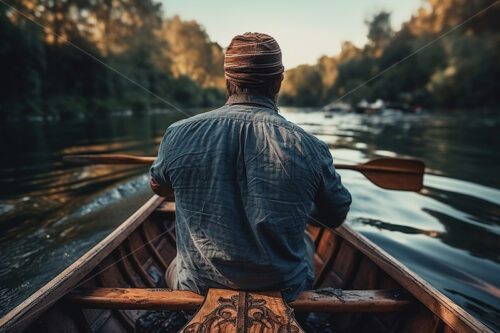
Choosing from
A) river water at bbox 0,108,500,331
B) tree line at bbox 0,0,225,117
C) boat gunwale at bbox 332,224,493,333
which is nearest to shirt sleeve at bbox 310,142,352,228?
boat gunwale at bbox 332,224,493,333

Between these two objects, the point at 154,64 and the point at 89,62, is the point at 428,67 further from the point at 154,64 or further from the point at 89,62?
the point at 89,62

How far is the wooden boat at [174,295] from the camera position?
136cm

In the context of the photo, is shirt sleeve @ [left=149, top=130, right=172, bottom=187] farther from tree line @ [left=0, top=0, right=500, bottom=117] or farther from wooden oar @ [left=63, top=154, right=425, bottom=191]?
tree line @ [left=0, top=0, right=500, bottom=117]

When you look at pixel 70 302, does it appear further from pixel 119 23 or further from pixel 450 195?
pixel 119 23

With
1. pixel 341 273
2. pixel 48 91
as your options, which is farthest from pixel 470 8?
pixel 48 91

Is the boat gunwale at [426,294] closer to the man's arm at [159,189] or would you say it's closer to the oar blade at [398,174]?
the oar blade at [398,174]

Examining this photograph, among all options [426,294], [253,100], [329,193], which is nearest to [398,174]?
[426,294]

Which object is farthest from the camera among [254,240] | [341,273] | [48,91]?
[48,91]

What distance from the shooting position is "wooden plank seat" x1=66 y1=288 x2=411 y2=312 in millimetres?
1361

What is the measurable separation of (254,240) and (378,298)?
3.01 ft

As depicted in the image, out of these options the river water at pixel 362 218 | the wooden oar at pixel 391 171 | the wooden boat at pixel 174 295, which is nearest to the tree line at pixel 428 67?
the river water at pixel 362 218

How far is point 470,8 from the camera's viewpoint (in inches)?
771

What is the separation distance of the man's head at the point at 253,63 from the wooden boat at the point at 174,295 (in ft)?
3.27

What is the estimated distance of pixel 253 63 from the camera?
47.1 inches
